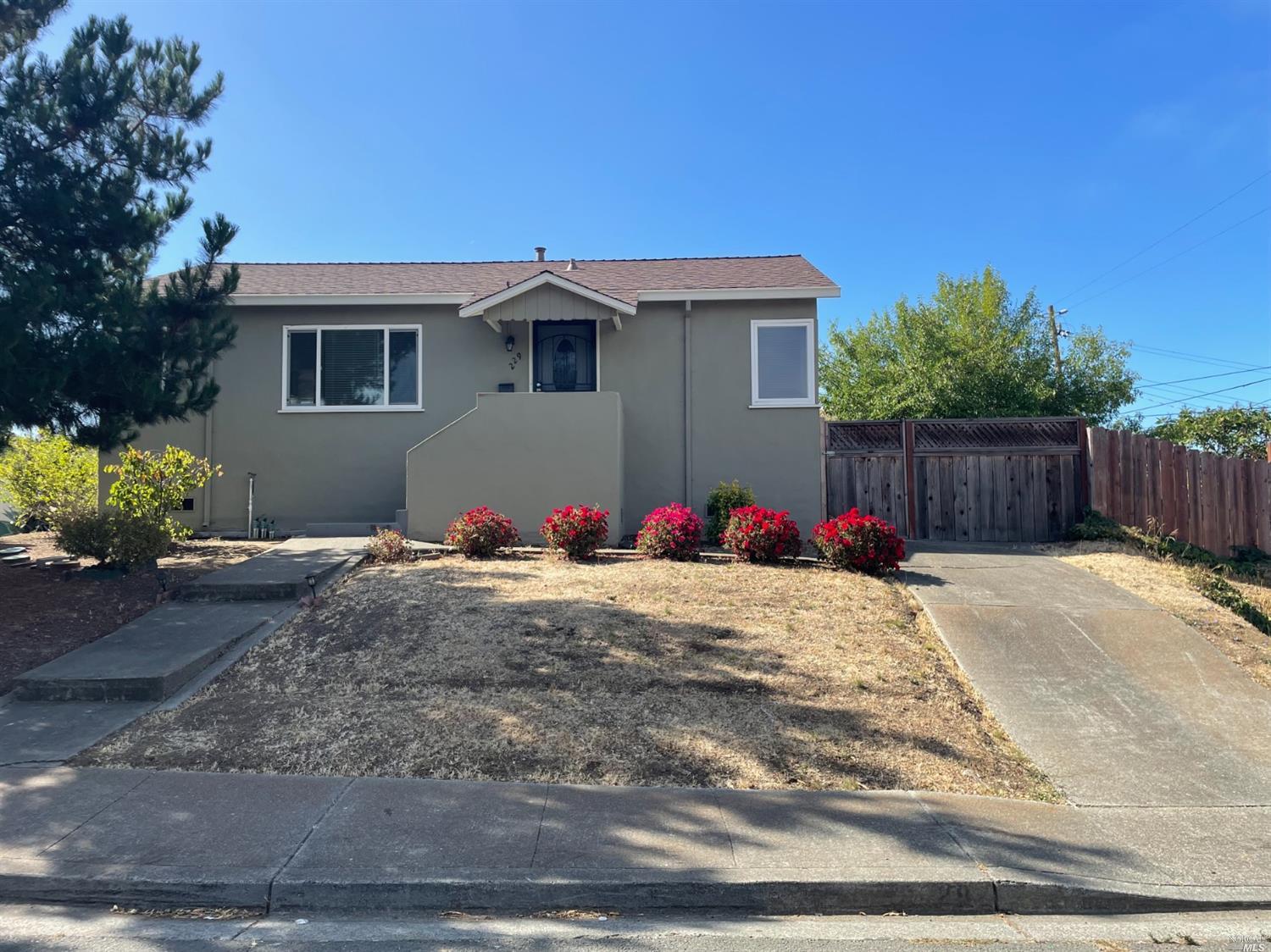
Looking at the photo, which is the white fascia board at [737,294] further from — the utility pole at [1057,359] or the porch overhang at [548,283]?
the utility pole at [1057,359]

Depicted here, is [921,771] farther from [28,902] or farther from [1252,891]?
[28,902]

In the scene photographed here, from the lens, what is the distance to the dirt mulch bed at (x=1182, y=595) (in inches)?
313

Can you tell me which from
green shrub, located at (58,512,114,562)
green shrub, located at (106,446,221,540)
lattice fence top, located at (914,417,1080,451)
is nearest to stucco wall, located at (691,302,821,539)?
lattice fence top, located at (914,417,1080,451)

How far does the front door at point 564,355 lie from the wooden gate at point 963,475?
414 centimetres

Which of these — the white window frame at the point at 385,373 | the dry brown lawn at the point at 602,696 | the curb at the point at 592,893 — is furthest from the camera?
the white window frame at the point at 385,373

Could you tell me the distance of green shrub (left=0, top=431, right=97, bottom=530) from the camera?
12336mm

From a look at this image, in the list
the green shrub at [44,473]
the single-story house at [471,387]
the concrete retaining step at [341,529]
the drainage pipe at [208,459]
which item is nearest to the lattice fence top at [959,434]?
the single-story house at [471,387]

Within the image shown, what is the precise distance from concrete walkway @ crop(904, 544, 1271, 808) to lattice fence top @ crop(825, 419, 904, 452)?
13.0ft

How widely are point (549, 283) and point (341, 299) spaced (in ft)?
11.0

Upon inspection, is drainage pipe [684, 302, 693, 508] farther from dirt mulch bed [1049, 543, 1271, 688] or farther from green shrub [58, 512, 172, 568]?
green shrub [58, 512, 172, 568]

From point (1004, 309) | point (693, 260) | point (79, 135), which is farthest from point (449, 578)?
point (1004, 309)

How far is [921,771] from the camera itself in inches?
222

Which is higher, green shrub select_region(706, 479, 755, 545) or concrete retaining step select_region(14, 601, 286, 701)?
green shrub select_region(706, 479, 755, 545)

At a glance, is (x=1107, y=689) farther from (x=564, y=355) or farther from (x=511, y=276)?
(x=511, y=276)
